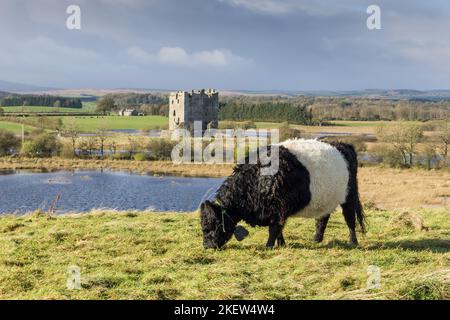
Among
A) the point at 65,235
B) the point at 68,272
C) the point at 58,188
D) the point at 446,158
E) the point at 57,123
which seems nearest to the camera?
the point at 68,272

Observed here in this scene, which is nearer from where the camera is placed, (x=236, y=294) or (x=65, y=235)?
(x=236, y=294)

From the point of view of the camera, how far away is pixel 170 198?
3872cm

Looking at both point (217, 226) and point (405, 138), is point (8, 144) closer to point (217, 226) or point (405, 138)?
point (405, 138)

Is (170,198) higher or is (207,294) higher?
(207,294)

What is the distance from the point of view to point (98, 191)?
42969mm

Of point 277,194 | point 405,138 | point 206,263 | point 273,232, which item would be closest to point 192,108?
point 405,138

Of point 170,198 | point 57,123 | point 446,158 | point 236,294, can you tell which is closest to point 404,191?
point 170,198

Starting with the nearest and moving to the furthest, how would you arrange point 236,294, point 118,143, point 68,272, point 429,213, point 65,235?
point 236,294 < point 68,272 < point 65,235 < point 429,213 < point 118,143

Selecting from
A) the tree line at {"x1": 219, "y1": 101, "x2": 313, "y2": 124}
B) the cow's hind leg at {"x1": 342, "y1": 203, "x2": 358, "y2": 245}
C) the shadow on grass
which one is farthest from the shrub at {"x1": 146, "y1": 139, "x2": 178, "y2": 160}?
the shadow on grass

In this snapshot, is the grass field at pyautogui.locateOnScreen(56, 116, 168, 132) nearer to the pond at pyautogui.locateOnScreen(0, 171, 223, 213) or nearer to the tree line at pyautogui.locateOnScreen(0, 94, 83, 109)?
the tree line at pyautogui.locateOnScreen(0, 94, 83, 109)

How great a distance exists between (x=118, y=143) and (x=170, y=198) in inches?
1777

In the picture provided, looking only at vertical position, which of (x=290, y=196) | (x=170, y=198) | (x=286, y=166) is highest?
(x=286, y=166)

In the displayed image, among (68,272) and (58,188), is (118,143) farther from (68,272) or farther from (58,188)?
(68,272)
